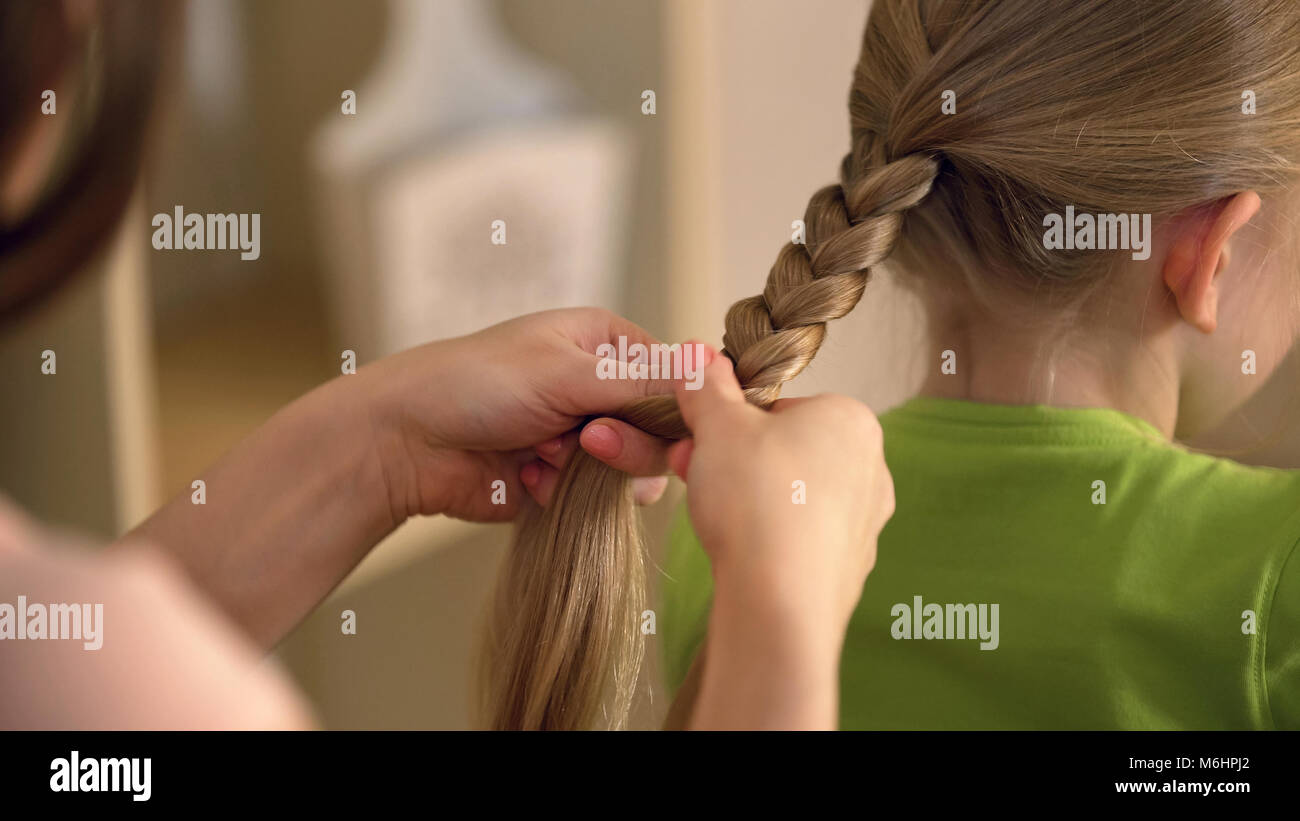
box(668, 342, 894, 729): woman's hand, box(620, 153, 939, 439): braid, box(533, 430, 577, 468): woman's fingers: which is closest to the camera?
box(668, 342, 894, 729): woman's hand

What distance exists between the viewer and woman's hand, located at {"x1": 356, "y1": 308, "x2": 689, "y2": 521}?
2.27 feet

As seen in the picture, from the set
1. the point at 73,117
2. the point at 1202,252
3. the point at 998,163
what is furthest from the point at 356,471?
the point at 1202,252

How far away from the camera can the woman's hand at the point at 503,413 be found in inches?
27.3

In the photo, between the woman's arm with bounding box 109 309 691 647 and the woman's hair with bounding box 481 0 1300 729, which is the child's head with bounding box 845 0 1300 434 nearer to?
the woman's hair with bounding box 481 0 1300 729

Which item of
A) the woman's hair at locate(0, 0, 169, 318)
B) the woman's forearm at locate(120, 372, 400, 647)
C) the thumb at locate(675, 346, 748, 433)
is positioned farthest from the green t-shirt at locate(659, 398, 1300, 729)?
the woman's hair at locate(0, 0, 169, 318)

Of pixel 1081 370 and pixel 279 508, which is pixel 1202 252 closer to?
pixel 1081 370

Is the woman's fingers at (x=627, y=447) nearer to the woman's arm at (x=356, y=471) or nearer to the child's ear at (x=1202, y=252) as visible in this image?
the woman's arm at (x=356, y=471)

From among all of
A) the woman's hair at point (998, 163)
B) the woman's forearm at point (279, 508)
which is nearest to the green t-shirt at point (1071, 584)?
the woman's hair at point (998, 163)

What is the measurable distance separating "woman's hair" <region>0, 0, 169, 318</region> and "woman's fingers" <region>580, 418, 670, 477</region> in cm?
35

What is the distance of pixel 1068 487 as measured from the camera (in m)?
0.71

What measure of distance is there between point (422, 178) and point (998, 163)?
1.01 metres

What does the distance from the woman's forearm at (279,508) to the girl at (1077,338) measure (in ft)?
1.07
